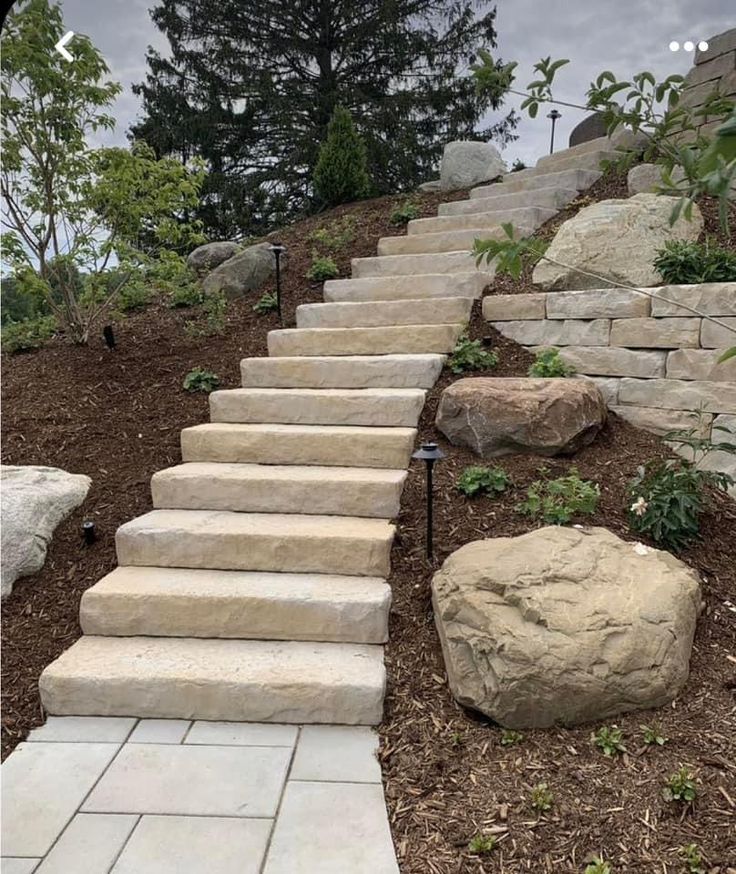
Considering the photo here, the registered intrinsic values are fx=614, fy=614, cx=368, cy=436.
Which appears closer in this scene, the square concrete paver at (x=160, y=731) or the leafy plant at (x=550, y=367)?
the square concrete paver at (x=160, y=731)

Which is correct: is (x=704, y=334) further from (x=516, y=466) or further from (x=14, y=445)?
(x=14, y=445)

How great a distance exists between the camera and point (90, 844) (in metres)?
1.82

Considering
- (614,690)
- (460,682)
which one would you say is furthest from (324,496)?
(614,690)

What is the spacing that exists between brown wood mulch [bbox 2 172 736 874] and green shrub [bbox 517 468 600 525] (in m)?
0.07

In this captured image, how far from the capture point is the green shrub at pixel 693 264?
355 centimetres

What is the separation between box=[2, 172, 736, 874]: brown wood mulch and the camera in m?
1.79

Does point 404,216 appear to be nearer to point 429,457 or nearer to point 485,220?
point 485,220

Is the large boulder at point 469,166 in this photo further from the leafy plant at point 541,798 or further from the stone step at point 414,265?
the leafy plant at point 541,798

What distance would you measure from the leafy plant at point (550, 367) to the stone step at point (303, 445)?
2.93 feet

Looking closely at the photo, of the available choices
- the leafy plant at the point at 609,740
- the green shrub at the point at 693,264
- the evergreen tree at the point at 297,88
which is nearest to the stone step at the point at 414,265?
the green shrub at the point at 693,264

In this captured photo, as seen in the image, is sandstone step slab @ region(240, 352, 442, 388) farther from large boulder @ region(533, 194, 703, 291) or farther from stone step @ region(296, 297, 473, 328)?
large boulder @ region(533, 194, 703, 291)

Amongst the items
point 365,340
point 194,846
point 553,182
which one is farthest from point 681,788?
point 553,182

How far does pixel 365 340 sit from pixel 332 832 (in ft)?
10.6

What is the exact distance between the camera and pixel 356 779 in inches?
80.7
